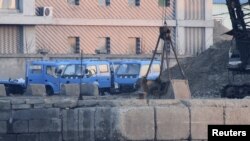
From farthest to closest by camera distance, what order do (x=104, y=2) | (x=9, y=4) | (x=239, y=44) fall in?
(x=104, y=2), (x=9, y=4), (x=239, y=44)

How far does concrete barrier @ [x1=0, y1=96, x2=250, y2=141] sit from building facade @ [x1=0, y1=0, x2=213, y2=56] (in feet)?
146

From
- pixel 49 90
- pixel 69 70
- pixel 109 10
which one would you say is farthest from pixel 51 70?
pixel 109 10

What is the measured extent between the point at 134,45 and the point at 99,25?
12.5 feet

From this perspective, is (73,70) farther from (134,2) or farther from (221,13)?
(221,13)

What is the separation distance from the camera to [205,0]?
6956 centimetres

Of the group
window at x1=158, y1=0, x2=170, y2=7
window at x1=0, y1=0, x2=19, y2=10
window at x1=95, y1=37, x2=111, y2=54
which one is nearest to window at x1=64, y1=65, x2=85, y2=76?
window at x1=0, y1=0, x2=19, y2=10

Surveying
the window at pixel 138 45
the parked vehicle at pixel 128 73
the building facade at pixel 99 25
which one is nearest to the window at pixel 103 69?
the parked vehicle at pixel 128 73

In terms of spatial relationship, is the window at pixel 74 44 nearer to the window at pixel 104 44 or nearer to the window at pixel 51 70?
the window at pixel 104 44

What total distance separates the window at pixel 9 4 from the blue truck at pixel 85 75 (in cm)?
1646

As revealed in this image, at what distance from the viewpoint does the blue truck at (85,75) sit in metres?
43.1

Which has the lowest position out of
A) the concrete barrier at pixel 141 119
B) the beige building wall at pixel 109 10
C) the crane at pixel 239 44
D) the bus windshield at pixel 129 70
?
the concrete barrier at pixel 141 119

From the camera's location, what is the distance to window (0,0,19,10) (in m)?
61.1

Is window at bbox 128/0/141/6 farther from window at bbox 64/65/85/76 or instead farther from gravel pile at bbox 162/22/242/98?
window at bbox 64/65/85/76

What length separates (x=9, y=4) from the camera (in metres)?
61.8
